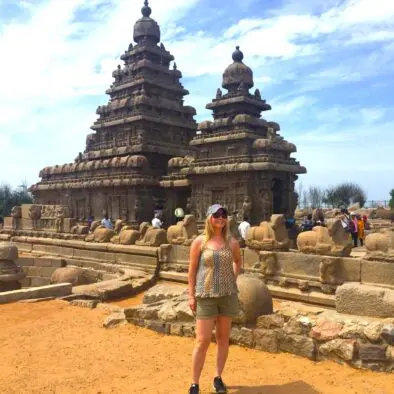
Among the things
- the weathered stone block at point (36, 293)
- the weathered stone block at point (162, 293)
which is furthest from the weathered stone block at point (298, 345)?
the weathered stone block at point (36, 293)

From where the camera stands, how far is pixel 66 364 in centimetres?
484

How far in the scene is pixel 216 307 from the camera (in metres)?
3.86

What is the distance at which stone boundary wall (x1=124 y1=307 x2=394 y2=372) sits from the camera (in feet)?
13.8

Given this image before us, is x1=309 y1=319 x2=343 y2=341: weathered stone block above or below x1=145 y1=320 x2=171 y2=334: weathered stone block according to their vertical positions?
above

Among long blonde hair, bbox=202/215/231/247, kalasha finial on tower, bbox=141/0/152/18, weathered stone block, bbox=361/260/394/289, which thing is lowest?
weathered stone block, bbox=361/260/394/289

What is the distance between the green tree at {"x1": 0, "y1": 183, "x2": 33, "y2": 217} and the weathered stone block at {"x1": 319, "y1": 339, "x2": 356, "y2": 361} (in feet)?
161

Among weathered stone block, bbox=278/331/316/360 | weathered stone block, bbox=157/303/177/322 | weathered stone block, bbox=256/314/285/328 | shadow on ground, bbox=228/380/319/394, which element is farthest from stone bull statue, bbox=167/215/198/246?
shadow on ground, bbox=228/380/319/394

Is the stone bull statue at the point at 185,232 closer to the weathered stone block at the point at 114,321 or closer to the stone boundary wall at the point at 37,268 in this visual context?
the weathered stone block at the point at 114,321

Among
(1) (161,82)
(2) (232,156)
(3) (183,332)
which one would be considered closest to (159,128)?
(1) (161,82)

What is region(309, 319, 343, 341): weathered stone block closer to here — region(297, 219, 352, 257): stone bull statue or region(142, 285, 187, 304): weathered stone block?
region(142, 285, 187, 304): weathered stone block

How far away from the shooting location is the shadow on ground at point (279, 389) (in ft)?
12.6

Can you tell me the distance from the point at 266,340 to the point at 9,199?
181ft

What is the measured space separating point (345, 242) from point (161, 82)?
70.5 feet

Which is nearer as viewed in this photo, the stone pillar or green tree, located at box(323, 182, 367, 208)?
the stone pillar
